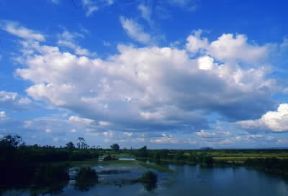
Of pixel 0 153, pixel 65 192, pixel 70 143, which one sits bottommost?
pixel 65 192

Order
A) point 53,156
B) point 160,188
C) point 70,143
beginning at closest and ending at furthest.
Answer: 1. point 160,188
2. point 53,156
3. point 70,143

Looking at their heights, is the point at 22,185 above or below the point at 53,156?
below

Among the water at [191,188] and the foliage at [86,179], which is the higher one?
the foliage at [86,179]

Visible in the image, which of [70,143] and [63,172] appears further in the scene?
[70,143]

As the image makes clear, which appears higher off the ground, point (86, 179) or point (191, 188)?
point (86, 179)

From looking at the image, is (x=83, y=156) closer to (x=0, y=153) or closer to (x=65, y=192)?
(x=0, y=153)

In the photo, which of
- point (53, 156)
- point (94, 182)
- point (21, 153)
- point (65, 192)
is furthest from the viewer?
point (53, 156)

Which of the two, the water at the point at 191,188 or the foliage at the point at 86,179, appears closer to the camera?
the water at the point at 191,188

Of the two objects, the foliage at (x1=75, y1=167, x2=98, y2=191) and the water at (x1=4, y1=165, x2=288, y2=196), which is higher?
the foliage at (x1=75, y1=167, x2=98, y2=191)

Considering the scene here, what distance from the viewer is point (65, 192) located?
53312mm

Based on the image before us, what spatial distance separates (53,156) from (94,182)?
35173 mm

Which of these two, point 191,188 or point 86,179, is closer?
point 191,188

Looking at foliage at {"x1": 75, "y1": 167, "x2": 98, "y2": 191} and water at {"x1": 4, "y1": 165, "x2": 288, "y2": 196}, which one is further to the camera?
foliage at {"x1": 75, "y1": 167, "x2": 98, "y2": 191}

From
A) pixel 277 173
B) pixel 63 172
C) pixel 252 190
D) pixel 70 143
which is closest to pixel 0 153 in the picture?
pixel 63 172
